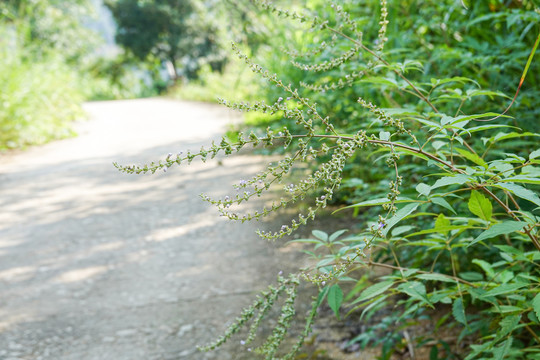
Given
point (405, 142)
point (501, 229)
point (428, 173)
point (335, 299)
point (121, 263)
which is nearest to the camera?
point (501, 229)

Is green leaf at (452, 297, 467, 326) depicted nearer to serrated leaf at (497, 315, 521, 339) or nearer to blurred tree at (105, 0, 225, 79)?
serrated leaf at (497, 315, 521, 339)

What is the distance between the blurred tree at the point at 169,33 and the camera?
69.7 feet

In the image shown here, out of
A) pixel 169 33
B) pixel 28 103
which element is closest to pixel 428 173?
pixel 28 103

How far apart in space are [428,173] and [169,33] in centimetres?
2162

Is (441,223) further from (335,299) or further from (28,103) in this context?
(28,103)

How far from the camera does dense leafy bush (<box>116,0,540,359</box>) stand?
3.28 ft

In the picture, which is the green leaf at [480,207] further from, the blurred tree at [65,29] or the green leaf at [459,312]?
the blurred tree at [65,29]

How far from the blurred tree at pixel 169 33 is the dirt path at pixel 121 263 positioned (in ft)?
50.8

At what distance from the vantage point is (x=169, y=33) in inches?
868

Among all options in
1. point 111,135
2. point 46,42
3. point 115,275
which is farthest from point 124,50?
point 115,275

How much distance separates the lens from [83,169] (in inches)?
260

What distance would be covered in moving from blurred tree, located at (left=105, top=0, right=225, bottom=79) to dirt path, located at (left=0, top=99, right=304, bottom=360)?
50.8 feet

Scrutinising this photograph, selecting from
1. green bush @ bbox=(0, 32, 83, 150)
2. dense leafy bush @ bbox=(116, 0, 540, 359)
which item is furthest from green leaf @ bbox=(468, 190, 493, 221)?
green bush @ bbox=(0, 32, 83, 150)

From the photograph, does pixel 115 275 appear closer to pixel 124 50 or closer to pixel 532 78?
pixel 532 78
